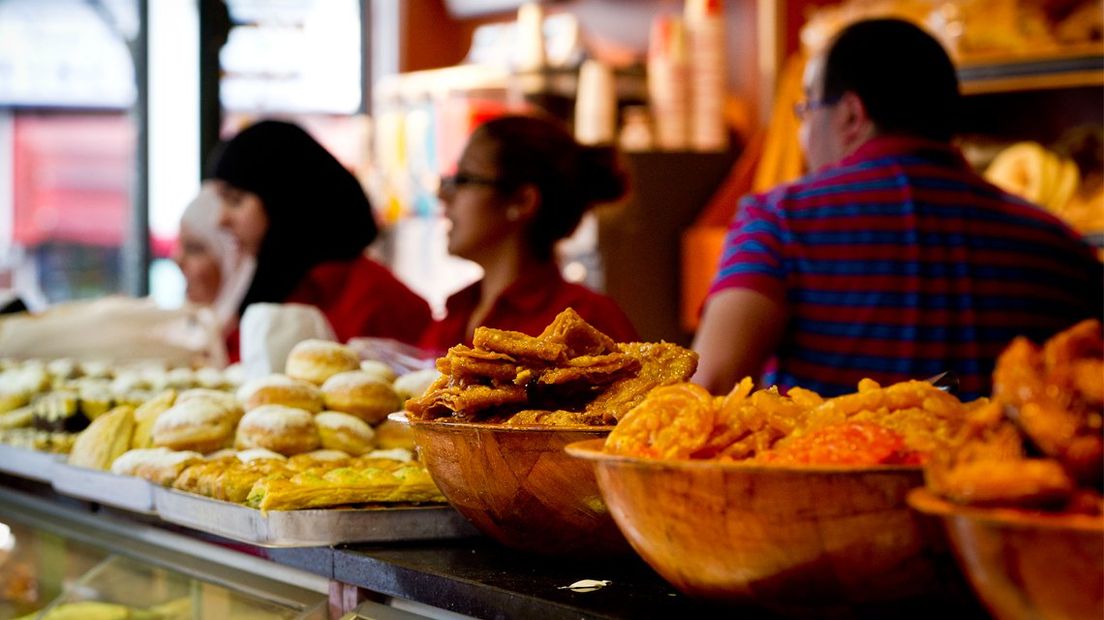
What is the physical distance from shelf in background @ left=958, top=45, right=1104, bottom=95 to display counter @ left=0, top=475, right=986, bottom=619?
2847 millimetres

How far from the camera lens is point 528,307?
3.06 m

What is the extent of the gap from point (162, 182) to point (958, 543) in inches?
234

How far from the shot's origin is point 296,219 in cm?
379

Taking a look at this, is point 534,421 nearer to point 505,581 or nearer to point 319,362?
point 505,581

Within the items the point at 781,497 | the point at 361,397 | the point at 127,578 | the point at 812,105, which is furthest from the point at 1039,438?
the point at 812,105

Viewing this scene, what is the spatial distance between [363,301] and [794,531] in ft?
8.86

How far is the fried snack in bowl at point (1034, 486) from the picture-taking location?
80 cm

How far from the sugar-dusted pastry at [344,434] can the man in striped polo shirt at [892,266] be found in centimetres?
76

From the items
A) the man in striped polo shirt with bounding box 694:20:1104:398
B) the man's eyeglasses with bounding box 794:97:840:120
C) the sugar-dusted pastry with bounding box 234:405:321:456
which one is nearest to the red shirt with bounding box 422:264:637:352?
the man in striped polo shirt with bounding box 694:20:1104:398

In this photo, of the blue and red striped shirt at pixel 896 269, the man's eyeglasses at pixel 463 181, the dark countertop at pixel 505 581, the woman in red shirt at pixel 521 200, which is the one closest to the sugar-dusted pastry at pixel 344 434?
the dark countertop at pixel 505 581

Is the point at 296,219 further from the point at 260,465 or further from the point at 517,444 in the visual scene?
the point at 517,444

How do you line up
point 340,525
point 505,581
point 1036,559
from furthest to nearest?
point 340,525 < point 505,581 < point 1036,559

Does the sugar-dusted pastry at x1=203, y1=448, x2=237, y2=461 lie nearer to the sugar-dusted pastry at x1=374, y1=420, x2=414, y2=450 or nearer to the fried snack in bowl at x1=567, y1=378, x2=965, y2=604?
the sugar-dusted pastry at x1=374, y1=420, x2=414, y2=450

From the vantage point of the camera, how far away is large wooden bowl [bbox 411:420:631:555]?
1265 millimetres
